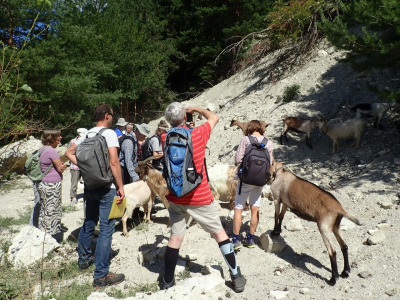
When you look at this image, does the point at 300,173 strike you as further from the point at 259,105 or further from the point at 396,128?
the point at 259,105

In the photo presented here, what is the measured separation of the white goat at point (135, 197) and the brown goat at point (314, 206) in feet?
7.93

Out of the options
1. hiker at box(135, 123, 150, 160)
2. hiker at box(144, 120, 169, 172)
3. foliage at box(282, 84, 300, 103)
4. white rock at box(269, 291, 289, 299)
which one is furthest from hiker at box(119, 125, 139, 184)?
foliage at box(282, 84, 300, 103)

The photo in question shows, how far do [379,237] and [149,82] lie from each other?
18.8 meters

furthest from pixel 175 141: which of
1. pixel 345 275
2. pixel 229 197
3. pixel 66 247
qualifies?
pixel 229 197

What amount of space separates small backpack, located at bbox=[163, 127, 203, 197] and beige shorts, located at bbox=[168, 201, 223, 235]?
0.80 feet

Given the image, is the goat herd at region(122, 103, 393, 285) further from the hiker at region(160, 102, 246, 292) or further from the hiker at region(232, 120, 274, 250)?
the hiker at region(160, 102, 246, 292)

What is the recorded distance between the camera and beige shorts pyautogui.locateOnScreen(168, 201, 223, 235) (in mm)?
3568

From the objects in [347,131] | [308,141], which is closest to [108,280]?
[347,131]

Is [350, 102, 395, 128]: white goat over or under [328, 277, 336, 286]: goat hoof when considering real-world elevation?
over

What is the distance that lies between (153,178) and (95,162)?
7.46 feet

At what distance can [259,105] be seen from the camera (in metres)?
13.2

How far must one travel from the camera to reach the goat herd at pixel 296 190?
13.3ft

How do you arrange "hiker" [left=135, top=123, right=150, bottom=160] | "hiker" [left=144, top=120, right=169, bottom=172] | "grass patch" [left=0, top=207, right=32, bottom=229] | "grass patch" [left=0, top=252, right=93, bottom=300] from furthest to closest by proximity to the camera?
"grass patch" [left=0, top=207, right=32, bottom=229], "hiker" [left=135, top=123, right=150, bottom=160], "hiker" [left=144, top=120, right=169, bottom=172], "grass patch" [left=0, top=252, right=93, bottom=300]

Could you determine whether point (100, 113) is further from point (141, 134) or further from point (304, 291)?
point (304, 291)
